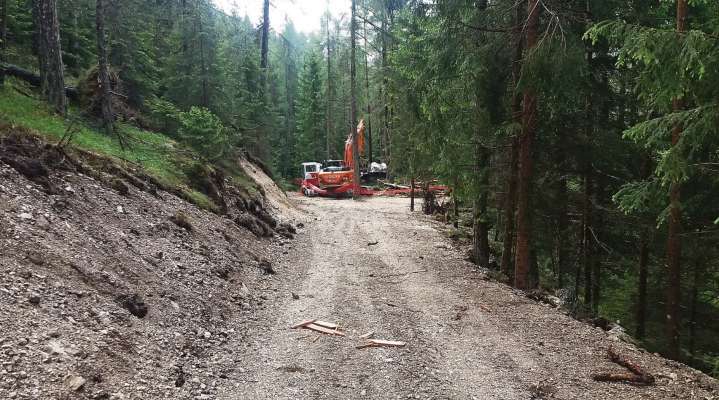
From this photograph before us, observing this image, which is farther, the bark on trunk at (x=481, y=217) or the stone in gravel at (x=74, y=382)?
the bark on trunk at (x=481, y=217)

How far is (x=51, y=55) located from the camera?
11.7 m

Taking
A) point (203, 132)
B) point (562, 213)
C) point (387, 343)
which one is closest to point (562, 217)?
point (562, 213)

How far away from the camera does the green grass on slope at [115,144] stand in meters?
9.93

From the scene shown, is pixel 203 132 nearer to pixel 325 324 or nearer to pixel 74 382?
Answer: pixel 325 324

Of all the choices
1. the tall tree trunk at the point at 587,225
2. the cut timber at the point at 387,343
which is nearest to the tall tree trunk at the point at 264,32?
the tall tree trunk at the point at 587,225

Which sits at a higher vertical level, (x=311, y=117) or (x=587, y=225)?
(x=311, y=117)

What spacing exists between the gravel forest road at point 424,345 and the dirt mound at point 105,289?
58 cm

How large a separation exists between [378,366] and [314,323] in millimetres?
1738

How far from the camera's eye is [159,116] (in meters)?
17.3

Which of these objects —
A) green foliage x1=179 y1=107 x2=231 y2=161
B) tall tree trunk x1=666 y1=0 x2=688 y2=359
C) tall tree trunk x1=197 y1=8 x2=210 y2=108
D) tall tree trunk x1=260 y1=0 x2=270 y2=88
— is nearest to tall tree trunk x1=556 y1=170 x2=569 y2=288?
tall tree trunk x1=666 y1=0 x2=688 y2=359

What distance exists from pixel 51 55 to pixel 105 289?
29.6 feet

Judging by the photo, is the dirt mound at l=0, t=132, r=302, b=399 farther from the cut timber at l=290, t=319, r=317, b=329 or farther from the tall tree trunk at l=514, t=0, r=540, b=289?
the tall tree trunk at l=514, t=0, r=540, b=289

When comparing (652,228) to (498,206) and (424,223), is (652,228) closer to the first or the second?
(498,206)

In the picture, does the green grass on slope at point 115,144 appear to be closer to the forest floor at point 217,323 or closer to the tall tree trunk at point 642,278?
the forest floor at point 217,323
